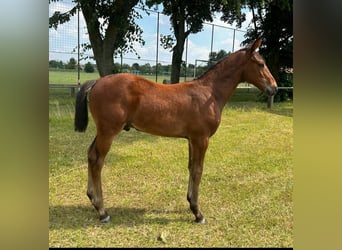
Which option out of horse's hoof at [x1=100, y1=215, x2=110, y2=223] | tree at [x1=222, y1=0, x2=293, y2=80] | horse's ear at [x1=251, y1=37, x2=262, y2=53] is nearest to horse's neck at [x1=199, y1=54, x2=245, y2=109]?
horse's ear at [x1=251, y1=37, x2=262, y2=53]

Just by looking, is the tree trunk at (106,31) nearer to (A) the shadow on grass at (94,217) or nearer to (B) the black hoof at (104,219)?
(A) the shadow on grass at (94,217)

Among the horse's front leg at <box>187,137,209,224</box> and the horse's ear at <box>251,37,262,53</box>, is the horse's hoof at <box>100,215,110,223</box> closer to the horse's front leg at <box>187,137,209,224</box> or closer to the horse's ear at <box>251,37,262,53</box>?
the horse's front leg at <box>187,137,209,224</box>

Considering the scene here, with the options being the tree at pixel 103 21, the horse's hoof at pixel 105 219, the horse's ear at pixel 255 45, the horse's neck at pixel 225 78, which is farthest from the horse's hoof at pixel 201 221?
the tree at pixel 103 21

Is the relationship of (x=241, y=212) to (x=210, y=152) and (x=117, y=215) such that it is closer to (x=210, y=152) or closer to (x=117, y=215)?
(x=117, y=215)

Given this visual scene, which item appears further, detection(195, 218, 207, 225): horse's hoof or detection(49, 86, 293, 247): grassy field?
detection(195, 218, 207, 225): horse's hoof

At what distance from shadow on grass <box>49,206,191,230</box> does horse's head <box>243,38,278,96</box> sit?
1.29 metres

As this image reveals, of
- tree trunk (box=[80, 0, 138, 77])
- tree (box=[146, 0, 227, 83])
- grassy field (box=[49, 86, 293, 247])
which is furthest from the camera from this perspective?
tree (box=[146, 0, 227, 83])

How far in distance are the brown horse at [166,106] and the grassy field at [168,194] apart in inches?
8.9

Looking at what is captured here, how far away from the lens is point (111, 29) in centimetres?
686

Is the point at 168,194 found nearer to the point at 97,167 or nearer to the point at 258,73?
the point at 97,167

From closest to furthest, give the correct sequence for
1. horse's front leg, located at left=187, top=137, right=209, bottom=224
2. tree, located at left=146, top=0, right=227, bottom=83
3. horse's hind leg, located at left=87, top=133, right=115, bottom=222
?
1. horse's hind leg, located at left=87, top=133, right=115, bottom=222
2. horse's front leg, located at left=187, top=137, right=209, bottom=224
3. tree, located at left=146, top=0, right=227, bottom=83

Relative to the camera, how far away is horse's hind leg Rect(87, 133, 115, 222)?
2.36m

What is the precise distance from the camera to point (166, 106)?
7.99 feet
